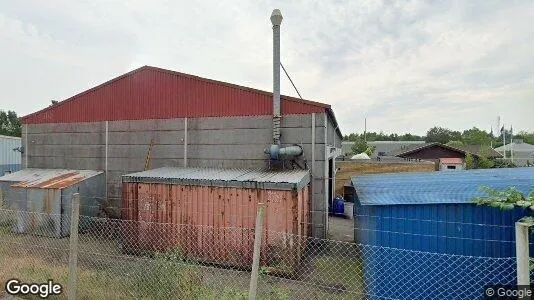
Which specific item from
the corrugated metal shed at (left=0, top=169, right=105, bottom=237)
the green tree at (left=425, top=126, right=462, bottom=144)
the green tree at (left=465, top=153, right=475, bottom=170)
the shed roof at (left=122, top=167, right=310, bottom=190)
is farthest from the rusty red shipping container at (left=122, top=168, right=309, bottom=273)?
the green tree at (left=425, top=126, right=462, bottom=144)

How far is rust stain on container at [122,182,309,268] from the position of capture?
8461 mm

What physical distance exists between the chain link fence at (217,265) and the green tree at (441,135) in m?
92.2

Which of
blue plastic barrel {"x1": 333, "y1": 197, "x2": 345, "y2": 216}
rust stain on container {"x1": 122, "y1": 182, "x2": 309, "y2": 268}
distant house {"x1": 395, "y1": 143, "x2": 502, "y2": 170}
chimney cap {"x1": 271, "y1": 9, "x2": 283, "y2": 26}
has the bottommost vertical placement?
blue plastic barrel {"x1": 333, "y1": 197, "x2": 345, "y2": 216}

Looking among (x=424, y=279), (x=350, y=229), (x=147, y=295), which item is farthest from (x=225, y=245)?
(x=350, y=229)

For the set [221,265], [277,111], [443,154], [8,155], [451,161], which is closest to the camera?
[221,265]

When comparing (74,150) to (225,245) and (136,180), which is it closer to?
(136,180)

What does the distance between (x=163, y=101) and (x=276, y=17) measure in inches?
225

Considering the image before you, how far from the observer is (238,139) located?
11781 millimetres

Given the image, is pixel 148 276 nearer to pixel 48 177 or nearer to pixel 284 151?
pixel 284 151

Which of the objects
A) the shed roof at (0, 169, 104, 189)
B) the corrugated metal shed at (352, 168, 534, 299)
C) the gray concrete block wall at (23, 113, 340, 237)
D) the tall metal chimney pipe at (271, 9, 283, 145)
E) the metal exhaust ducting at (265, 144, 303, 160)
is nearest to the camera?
the corrugated metal shed at (352, 168, 534, 299)

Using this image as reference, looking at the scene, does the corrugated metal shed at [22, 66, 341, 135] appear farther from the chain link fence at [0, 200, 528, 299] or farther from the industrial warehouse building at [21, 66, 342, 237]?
the chain link fence at [0, 200, 528, 299]

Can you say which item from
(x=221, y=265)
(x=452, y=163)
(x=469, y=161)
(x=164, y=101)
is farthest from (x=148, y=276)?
(x=469, y=161)

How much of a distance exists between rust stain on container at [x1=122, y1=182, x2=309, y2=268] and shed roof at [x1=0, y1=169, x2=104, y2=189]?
427 centimetres

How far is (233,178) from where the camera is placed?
9.33 metres
